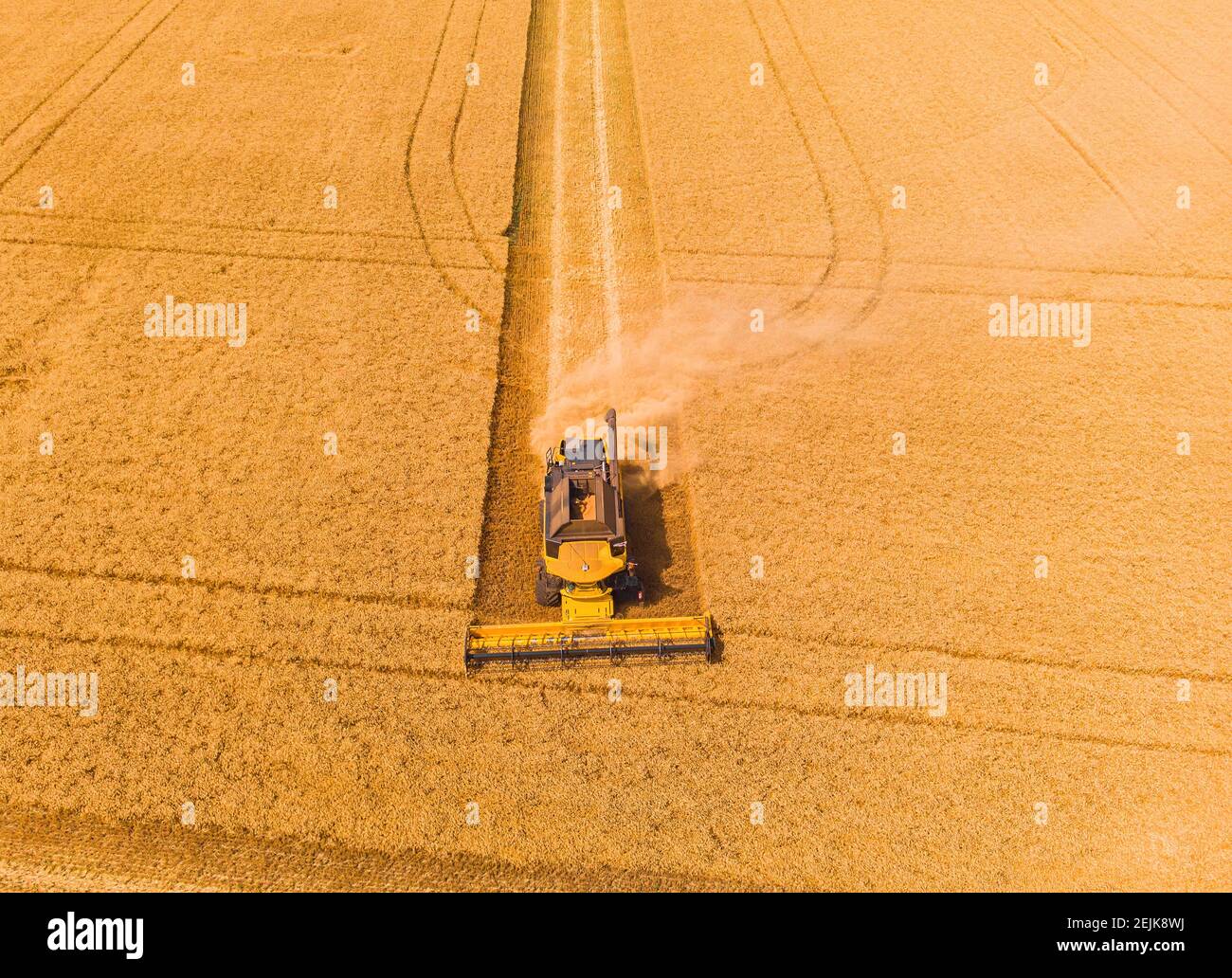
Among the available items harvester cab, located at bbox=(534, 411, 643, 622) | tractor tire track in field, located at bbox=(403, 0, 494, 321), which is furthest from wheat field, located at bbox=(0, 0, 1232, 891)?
harvester cab, located at bbox=(534, 411, 643, 622)

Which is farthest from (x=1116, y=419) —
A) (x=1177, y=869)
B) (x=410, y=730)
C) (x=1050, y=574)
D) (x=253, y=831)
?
(x=253, y=831)

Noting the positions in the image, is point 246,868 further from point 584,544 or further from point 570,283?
point 570,283

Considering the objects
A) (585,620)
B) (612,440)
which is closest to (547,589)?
(585,620)

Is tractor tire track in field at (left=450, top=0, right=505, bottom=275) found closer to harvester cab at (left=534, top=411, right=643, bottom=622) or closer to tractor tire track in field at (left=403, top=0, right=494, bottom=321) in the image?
tractor tire track in field at (left=403, top=0, right=494, bottom=321)

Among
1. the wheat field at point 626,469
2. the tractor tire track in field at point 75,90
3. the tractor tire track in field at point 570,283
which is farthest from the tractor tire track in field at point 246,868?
the tractor tire track in field at point 75,90
